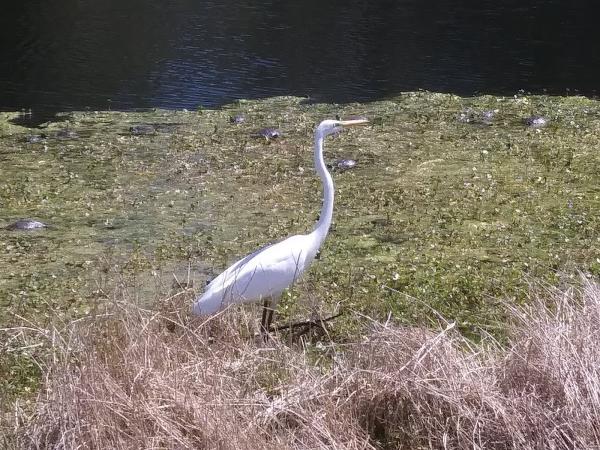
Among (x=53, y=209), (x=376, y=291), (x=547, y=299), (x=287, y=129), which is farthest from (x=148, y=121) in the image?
(x=547, y=299)

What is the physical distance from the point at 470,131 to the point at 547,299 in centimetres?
563

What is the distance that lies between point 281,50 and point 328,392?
13.9 metres

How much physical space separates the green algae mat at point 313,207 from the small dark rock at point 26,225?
9cm

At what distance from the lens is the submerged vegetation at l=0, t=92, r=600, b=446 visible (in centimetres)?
603

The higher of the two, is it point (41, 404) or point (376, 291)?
point (41, 404)

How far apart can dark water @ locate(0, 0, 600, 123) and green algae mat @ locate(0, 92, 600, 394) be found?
2245mm

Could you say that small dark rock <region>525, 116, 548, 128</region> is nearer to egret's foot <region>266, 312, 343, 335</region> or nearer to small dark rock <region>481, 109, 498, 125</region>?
small dark rock <region>481, 109, 498, 125</region>

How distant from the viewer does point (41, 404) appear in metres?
4.14

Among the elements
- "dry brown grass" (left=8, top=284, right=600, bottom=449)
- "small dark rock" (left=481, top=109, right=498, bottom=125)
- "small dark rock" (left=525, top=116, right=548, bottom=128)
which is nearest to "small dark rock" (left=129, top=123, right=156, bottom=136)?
"small dark rock" (left=481, top=109, right=498, bottom=125)

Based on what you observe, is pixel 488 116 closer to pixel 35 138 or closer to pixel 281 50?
pixel 35 138

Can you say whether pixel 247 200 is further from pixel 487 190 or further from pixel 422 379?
pixel 422 379

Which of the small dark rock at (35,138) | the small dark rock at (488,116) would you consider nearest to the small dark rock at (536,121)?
the small dark rock at (488,116)

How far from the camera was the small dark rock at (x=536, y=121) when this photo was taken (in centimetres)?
1084

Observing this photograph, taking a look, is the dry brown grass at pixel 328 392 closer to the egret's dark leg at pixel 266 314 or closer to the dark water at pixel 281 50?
the egret's dark leg at pixel 266 314
